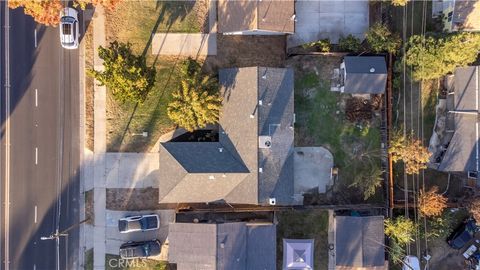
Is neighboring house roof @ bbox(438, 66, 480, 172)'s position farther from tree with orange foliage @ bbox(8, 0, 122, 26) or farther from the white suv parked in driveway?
tree with orange foliage @ bbox(8, 0, 122, 26)

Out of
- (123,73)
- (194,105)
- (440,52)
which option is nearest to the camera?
(123,73)

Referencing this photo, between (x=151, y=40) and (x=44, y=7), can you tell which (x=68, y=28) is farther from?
(x=151, y=40)

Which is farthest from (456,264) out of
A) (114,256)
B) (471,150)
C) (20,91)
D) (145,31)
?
(20,91)

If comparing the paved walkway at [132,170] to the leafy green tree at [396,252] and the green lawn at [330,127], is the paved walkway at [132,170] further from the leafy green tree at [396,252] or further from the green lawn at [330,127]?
the leafy green tree at [396,252]

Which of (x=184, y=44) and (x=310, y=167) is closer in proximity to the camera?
(x=184, y=44)

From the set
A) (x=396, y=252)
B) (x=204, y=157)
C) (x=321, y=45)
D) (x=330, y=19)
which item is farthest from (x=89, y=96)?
(x=396, y=252)

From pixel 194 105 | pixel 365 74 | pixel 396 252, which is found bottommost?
pixel 396 252

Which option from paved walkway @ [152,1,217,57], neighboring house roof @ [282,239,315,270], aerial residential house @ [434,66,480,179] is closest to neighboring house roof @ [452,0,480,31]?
aerial residential house @ [434,66,480,179]

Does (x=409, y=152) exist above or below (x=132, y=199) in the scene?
above

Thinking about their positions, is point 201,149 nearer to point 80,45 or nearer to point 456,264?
point 80,45
